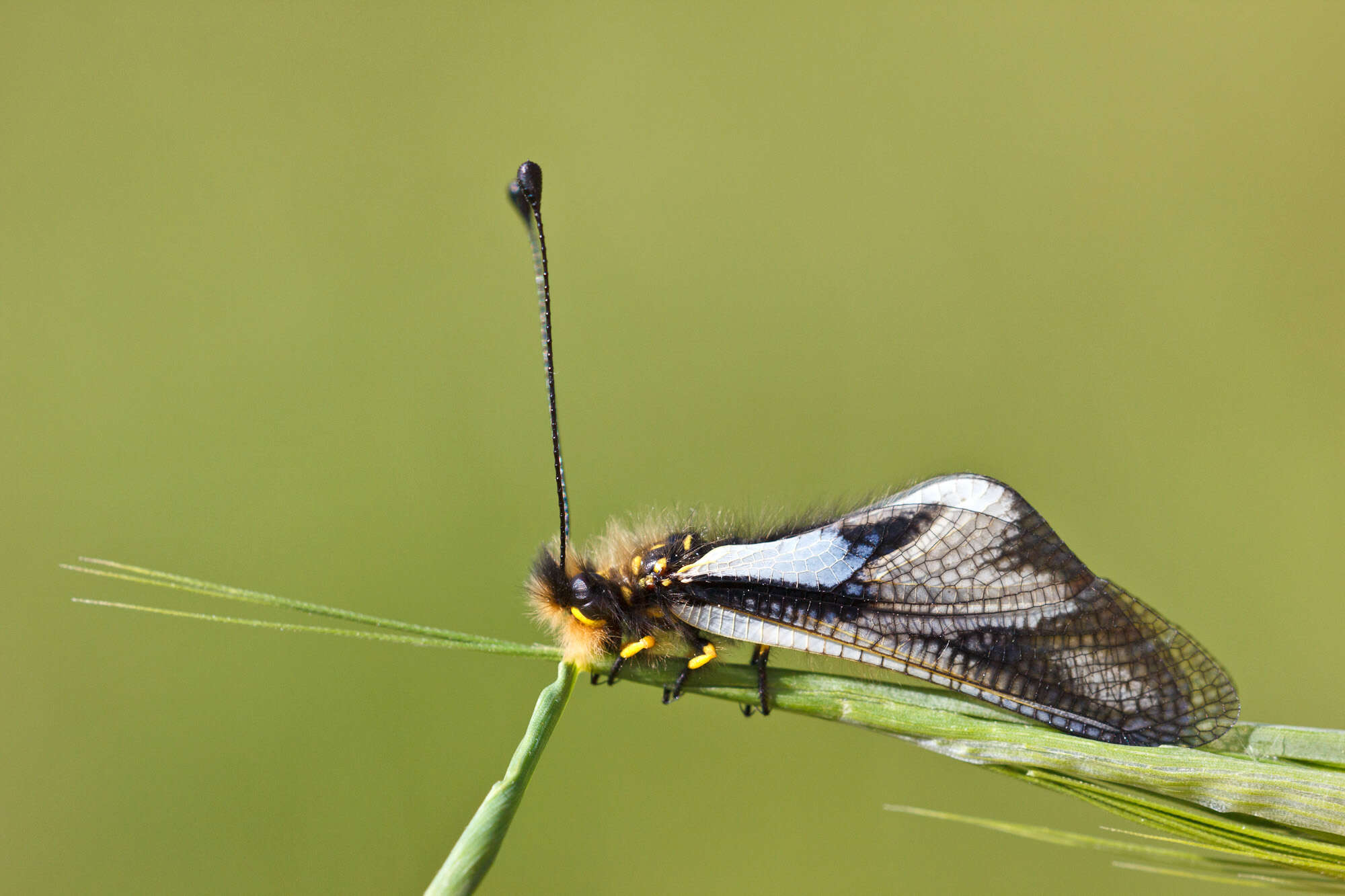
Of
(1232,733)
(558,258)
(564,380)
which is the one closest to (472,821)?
(1232,733)

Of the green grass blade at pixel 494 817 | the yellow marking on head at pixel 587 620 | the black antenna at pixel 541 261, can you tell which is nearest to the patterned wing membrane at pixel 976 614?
the yellow marking on head at pixel 587 620

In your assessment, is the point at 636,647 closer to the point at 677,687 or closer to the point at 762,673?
the point at 677,687

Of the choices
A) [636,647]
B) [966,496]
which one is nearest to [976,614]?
[966,496]

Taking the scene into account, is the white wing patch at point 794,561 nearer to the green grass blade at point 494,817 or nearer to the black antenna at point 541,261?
the black antenna at point 541,261

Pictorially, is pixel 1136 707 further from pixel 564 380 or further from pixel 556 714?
pixel 564 380

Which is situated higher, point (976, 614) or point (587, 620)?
→ point (976, 614)
